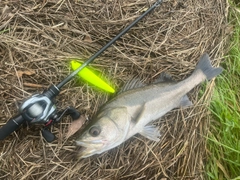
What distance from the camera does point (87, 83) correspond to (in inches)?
133

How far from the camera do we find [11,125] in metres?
2.95

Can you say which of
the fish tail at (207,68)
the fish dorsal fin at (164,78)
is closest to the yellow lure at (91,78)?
the fish dorsal fin at (164,78)

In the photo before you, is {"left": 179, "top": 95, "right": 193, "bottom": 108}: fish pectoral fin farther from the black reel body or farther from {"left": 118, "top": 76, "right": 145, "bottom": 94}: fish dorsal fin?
the black reel body

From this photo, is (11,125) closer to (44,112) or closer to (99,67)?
(44,112)

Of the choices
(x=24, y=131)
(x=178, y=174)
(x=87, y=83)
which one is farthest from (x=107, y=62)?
(x=178, y=174)

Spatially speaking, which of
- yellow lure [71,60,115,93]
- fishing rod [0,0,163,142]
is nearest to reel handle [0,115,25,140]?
fishing rod [0,0,163,142]

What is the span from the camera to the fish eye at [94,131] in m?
2.95

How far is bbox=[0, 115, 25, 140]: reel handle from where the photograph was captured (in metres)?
2.94

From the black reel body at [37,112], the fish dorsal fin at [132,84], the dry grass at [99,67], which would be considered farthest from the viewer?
the fish dorsal fin at [132,84]

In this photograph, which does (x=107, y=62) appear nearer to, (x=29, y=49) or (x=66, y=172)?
(x=29, y=49)

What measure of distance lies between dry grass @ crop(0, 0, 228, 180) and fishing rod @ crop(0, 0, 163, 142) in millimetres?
150

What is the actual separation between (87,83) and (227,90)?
1.62 m

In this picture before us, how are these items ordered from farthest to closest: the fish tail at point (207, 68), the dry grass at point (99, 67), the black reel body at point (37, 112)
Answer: the fish tail at point (207, 68) → the dry grass at point (99, 67) → the black reel body at point (37, 112)

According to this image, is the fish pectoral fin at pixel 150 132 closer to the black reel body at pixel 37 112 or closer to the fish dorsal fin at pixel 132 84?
the fish dorsal fin at pixel 132 84
